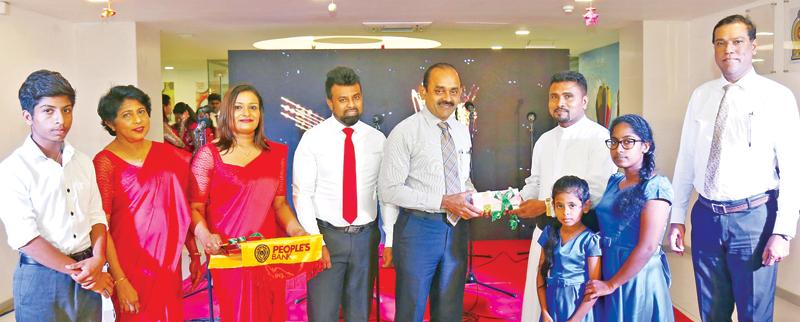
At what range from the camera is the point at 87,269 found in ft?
9.47

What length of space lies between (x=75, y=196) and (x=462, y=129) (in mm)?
1884

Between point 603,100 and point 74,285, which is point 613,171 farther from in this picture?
point 603,100

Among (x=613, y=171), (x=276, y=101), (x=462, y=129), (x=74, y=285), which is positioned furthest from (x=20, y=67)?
(x=613, y=171)

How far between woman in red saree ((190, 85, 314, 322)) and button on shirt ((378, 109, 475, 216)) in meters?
0.59

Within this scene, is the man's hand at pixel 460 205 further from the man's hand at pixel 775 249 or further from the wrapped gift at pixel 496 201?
the man's hand at pixel 775 249

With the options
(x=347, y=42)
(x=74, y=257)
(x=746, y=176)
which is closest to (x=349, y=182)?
(x=74, y=257)

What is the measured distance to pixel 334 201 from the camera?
366 centimetres

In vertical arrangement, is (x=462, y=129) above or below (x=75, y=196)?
above

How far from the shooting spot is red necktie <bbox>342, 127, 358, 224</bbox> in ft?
12.0

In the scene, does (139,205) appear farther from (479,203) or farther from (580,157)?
(580,157)

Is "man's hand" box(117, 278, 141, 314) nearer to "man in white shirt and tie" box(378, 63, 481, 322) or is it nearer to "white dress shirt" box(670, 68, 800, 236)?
"man in white shirt and tie" box(378, 63, 481, 322)

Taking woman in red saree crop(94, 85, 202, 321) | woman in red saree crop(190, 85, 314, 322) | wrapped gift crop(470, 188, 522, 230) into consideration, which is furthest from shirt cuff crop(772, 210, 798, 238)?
woman in red saree crop(94, 85, 202, 321)

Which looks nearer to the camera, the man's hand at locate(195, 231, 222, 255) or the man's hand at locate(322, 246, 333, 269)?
the man's hand at locate(195, 231, 222, 255)

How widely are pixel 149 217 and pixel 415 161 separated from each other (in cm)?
132
